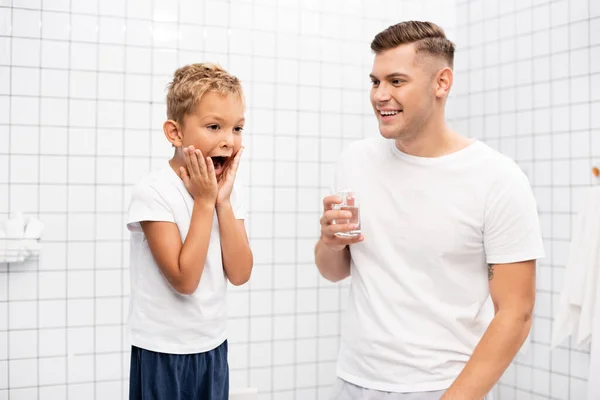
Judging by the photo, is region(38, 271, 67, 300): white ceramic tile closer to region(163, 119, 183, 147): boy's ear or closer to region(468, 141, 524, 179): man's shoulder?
region(163, 119, 183, 147): boy's ear

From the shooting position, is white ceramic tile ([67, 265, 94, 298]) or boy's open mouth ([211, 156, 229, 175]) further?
white ceramic tile ([67, 265, 94, 298])

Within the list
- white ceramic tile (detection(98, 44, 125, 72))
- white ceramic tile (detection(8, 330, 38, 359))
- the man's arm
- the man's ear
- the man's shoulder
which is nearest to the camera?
the man's arm

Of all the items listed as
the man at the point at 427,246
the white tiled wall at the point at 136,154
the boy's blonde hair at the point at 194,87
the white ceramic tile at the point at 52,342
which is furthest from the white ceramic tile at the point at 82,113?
the man at the point at 427,246

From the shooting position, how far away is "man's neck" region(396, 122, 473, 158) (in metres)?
1.48

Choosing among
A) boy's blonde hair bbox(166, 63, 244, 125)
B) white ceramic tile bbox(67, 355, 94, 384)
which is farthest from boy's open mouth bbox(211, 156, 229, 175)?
white ceramic tile bbox(67, 355, 94, 384)

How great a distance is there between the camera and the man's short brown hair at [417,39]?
1.48 m

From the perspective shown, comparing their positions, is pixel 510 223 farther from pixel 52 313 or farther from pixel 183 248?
pixel 52 313

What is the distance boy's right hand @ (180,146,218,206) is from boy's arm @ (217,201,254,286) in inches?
2.1

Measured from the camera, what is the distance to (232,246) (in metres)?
1.47

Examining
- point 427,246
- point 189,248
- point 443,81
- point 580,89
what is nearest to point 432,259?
point 427,246

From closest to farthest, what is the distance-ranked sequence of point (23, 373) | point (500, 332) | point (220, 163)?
Result: point (500, 332) < point (220, 163) < point (23, 373)

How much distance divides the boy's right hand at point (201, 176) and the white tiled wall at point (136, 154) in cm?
120

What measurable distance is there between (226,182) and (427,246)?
1.51 ft

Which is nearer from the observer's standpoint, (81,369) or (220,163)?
(220,163)
